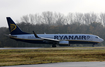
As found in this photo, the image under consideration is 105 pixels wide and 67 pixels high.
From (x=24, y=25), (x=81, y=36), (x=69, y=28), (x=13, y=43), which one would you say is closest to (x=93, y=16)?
(x=69, y=28)

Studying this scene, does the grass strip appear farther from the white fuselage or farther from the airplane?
the white fuselage

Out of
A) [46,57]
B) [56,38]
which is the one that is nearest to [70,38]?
[56,38]

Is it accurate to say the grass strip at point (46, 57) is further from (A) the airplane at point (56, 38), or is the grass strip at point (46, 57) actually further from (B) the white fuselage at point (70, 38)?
(B) the white fuselage at point (70, 38)

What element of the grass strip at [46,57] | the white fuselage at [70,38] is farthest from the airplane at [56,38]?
the grass strip at [46,57]

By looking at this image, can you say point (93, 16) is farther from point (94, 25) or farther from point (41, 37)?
point (41, 37)

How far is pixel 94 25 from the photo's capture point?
89625 millimetres

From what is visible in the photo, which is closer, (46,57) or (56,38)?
(46,57)

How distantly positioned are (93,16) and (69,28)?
3508 centimetres

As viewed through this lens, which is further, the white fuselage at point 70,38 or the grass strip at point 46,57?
the white fuselage at point 70,38

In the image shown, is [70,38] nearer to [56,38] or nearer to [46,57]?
[56,38]

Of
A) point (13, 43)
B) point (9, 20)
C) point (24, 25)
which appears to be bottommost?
point (13, 43)

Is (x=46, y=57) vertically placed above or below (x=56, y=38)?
above

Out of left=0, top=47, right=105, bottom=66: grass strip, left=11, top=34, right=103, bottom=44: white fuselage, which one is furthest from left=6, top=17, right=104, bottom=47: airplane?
left=0, top=47, right=105, bottom=66: grass strip

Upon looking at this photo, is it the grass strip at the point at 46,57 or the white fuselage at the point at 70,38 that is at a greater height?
the grass strip at the point at 46,57
